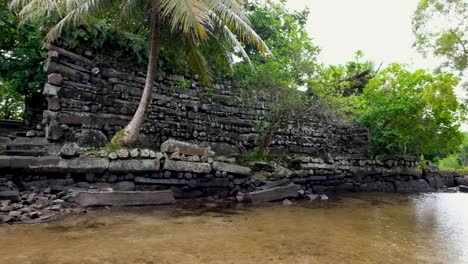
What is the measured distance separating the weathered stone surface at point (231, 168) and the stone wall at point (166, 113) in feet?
5.63

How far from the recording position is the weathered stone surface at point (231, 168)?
26.7 feet

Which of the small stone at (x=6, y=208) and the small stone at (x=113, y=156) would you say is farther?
the small stone at (x=113, y=156)

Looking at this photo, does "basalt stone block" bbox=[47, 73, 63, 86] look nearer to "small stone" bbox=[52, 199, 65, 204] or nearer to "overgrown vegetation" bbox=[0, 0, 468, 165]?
"overgrown vegetation" bbox=[0, 0, 468, 165]

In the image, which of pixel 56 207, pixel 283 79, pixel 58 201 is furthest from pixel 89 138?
pixel 283 79

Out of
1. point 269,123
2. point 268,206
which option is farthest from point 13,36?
point 268,206

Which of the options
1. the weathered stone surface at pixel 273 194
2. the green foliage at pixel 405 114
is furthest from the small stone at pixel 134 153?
the green foliage at pixel 405 114

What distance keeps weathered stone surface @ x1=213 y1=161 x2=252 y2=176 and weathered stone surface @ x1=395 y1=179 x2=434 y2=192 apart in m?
7.30

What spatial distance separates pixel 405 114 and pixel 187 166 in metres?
8.32

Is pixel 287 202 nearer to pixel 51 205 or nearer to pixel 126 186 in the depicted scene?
→ pixel 126 186

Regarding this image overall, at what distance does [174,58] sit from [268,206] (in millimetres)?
5075

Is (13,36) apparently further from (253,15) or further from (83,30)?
(253,15)

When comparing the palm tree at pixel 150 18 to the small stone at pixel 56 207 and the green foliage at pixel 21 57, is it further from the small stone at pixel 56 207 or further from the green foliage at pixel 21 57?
the green foliage at pixel 21 57

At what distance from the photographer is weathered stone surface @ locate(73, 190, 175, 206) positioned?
594 centimetres

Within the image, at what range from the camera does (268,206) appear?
7.52m
